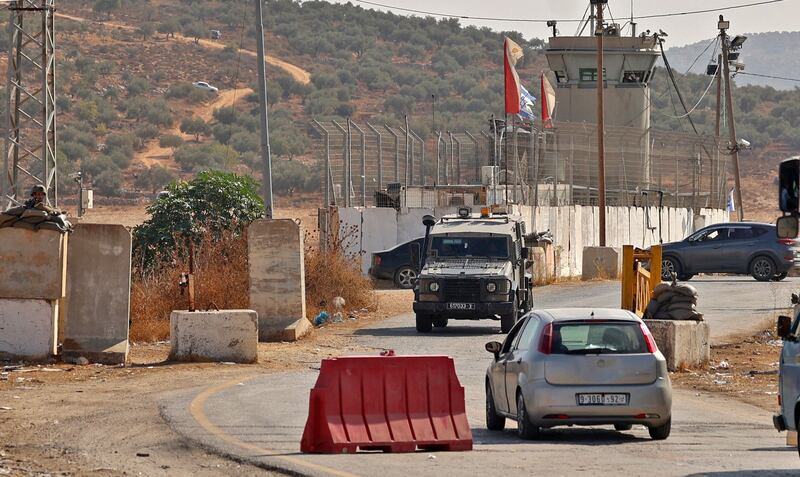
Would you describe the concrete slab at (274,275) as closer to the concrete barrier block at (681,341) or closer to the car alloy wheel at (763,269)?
the concrete barrier block at (681,341)

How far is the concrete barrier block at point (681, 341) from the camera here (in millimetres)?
22516

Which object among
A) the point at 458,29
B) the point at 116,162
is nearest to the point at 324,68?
the point at 458,29

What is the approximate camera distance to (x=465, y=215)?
98.8 feet

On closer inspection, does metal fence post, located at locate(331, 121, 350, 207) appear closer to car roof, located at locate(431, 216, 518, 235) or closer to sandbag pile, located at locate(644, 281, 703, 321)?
car roof, located at locate(431, 216, 518, 235)

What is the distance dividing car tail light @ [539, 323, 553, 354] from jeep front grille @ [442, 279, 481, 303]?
12580mm

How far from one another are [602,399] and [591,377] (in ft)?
0.79

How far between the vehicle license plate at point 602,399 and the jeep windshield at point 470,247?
13972 millimetres

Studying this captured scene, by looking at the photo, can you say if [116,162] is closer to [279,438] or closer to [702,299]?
[702,299]

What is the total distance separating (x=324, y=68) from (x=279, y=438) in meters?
136

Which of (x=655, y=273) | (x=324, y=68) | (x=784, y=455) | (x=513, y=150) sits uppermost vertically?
(x=324, y=68)

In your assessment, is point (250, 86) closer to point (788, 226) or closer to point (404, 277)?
point (404, 277)

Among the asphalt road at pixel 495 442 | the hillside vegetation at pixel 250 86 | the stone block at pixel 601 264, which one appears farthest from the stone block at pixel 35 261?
the hillside vegetation at pixel 250 86

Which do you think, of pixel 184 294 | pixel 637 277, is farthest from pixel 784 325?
pixel 184 294

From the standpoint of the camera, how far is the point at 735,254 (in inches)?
1667
